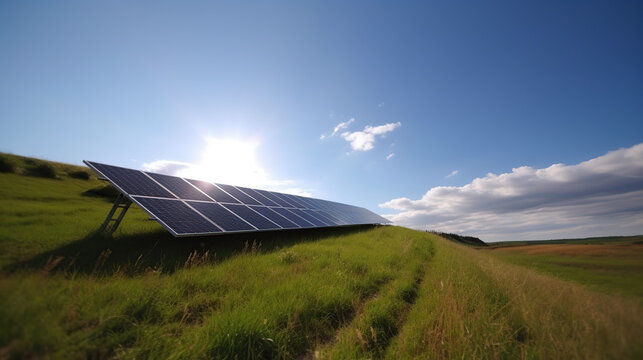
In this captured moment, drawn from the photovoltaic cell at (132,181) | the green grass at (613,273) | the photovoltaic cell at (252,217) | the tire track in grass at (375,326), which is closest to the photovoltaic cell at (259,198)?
the photovoltaic cell at (252,217)

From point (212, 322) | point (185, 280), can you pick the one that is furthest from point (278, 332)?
point (185, 280)

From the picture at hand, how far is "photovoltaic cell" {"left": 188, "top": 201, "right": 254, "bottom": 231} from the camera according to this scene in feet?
24.7

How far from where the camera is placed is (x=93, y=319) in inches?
114

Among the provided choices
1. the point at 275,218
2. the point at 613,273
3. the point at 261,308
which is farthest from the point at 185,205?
the point at 613,273

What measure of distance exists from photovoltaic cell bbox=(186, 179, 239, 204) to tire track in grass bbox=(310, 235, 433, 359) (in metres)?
8.31

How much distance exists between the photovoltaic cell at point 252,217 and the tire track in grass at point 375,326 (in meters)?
5.34

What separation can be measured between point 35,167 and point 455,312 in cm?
3246

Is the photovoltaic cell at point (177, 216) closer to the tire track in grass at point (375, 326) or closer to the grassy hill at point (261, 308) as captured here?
the grassy hill at point (261, 308)

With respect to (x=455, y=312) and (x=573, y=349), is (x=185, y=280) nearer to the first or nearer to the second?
(x=455, y=312)

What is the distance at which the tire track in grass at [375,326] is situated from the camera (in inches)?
128

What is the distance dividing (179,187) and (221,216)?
307cm

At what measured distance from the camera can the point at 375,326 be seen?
3973mm

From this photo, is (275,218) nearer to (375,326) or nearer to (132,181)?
(132,181)

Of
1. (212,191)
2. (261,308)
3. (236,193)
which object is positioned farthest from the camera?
(236,193)
